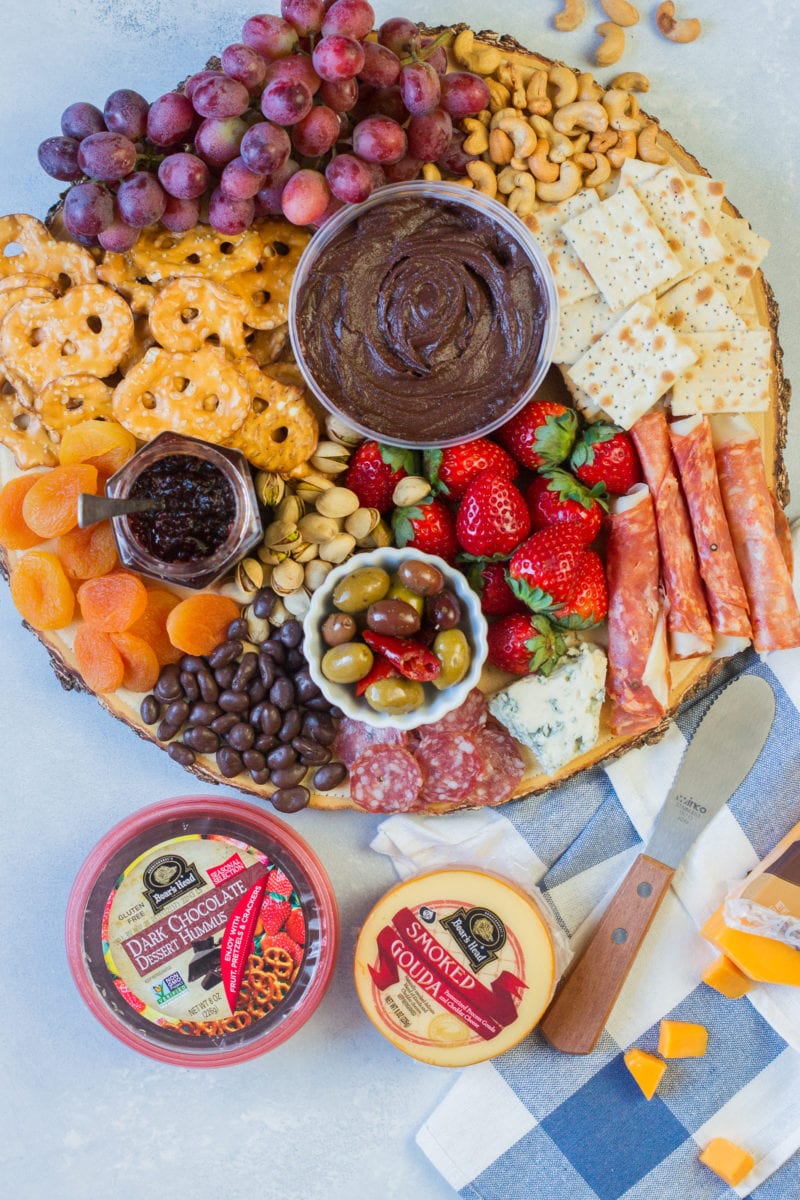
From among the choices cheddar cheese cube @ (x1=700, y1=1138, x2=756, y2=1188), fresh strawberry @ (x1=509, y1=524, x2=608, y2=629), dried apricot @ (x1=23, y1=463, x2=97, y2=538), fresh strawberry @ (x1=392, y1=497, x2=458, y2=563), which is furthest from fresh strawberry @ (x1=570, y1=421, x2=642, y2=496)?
cheddar cheese cube @ (x1=700, y1=1138, x2=756, y2=1188)

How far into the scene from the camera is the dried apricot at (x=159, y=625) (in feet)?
5.46

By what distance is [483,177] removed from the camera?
1624 mm

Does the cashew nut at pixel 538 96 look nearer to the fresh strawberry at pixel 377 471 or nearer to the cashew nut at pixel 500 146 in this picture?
the cashew nut at pixel 500 146

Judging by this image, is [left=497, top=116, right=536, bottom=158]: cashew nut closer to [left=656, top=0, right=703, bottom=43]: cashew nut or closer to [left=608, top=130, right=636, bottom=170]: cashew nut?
[left=608, top=130, right=636, bottom=170]: cashew nut

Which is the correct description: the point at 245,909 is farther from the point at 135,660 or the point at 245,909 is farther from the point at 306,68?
the point at 306,68

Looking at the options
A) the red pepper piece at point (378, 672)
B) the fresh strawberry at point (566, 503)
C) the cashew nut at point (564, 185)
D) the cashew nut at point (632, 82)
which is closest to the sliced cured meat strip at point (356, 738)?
the red pepper piece at point (378, 672)

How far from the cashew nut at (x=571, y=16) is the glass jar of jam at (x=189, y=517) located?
101 centimetres

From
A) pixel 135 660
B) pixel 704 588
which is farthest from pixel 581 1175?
Answer: pixel 135 660

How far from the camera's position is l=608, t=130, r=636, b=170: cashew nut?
1.67 metres

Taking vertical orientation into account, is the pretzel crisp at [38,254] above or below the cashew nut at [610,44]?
below

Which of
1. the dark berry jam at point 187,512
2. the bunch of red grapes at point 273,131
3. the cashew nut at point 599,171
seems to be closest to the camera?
the bunch of red grapes at point 273,131

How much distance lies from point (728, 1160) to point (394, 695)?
1.06 metres

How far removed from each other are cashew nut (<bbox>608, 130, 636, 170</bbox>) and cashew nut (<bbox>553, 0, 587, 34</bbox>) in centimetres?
28

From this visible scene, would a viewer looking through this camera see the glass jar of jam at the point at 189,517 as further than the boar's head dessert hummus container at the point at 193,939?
No
